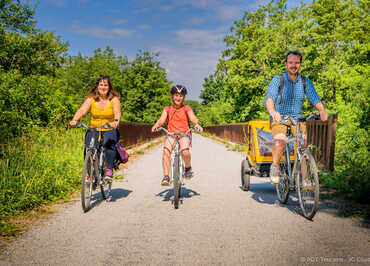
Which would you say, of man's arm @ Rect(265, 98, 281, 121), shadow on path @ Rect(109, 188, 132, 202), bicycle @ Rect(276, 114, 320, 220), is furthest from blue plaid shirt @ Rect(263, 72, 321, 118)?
shadow on path @ Rect(109, 188, 132, 202)

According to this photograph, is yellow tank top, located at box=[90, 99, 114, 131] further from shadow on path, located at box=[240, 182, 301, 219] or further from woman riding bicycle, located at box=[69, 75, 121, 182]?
shadow on path, located at box=[240, 182, 301, 219]

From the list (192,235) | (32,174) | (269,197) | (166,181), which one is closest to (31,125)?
(32,174)

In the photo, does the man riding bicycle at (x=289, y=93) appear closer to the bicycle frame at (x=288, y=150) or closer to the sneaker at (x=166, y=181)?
the bicycle frame at (x=288, y=150)

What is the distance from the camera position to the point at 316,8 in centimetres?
3866

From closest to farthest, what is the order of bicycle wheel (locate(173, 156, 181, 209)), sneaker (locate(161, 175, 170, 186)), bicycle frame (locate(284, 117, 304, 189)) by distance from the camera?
1. bicycle frame (locate(284, 117, 304, 189))
2. bicycle wheel (locate(173, 156, 181, 209))
3. sneaker (locate(161, 175, 170, 186))

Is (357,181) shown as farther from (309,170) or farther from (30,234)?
(30,234)

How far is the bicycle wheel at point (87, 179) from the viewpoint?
502 cm

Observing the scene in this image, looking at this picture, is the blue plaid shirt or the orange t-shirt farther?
the orange t-shirt

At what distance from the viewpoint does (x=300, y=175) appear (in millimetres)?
4805

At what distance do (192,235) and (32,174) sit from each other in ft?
11.7

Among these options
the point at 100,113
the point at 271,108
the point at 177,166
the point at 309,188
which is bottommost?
the point at 309,188

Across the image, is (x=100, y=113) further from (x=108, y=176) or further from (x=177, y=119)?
(x=177, y=119)

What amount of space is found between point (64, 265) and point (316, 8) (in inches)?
1642

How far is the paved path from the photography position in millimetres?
3148
